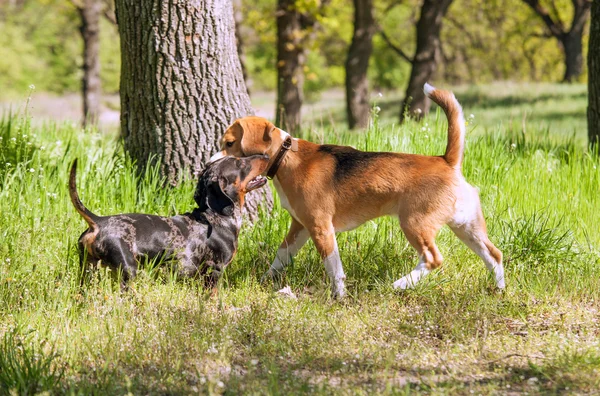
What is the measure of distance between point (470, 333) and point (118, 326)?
2.25 m

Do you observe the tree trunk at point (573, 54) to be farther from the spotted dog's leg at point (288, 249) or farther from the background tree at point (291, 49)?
the spotted dog's leg at point (288, 249)

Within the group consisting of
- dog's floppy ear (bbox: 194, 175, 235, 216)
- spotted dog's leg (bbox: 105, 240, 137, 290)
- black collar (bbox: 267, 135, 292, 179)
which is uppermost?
black collar (bbox: 267, 135, 292, 179)

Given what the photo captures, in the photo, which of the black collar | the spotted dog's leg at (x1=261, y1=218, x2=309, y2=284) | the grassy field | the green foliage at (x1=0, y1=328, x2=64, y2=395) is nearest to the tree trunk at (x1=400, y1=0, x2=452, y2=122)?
the grassy field

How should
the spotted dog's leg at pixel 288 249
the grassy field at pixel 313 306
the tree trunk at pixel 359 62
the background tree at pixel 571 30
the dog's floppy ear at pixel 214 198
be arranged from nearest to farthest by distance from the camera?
1. the grassy field at pixel 313 306
2. the dog's floppy ear at pixel 214 198
3. the spotted dog's leg at pixel 288 249
4. the tree trunk at pixel 359 62
5. the background tree at pixel 571 30

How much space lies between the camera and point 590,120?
8.63m

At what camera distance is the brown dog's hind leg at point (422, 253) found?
16.0 feet

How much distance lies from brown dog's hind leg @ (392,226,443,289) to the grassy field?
0.37ft

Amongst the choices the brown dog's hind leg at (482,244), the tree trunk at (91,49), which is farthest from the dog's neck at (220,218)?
the tree trunk at (91,49)

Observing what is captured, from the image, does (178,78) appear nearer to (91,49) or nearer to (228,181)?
(228,181)

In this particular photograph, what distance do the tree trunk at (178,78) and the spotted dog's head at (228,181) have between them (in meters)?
1.29

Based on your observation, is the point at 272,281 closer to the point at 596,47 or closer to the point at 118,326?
the point at 118,326

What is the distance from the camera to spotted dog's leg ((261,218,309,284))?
549cm

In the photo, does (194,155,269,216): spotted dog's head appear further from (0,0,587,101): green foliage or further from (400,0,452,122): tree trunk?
(0,0,587,101): green foliage

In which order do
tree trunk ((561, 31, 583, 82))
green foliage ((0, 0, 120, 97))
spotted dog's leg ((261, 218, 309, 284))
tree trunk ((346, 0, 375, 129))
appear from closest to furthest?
spotted dog's leg ((261, 218, 309, 284)) < tree trunk ((346, 0, 375, 129)) < tree trunk ((561, 31, 583, 82)) < green foliage ((0, 0, 120, 97))
